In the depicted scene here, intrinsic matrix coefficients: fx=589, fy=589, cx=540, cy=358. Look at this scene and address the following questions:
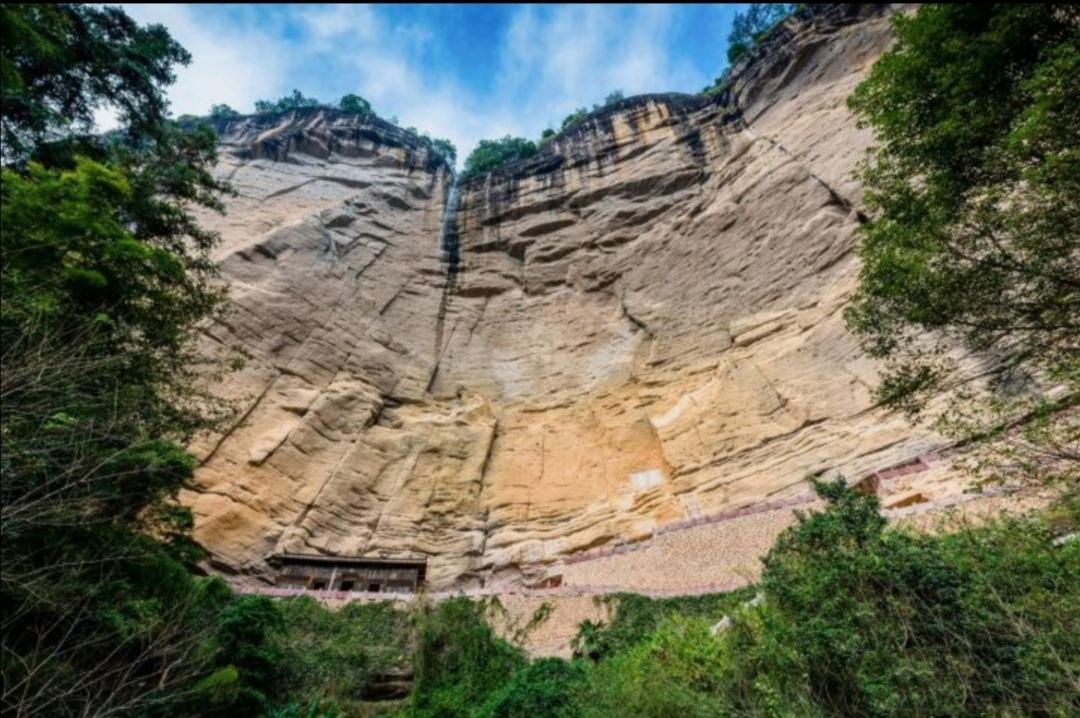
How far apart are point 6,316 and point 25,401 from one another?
140cm

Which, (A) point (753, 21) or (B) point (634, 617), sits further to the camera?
(A) point (753, 21)

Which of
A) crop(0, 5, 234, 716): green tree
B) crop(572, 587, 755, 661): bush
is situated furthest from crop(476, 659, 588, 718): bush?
crop(0, 5, 234, 716): green tree

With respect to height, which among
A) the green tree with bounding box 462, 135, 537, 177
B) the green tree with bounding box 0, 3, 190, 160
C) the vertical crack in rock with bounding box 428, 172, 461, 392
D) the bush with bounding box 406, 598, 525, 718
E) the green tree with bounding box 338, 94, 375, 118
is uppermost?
the green tree with bounding box 338, 94, 375, 118

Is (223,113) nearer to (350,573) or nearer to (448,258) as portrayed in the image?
(448,258)

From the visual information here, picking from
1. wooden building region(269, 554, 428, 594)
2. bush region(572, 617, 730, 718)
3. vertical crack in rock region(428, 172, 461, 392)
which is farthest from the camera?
vertical crack in rock region(428, 172, 461, 392)

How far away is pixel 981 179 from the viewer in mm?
7211

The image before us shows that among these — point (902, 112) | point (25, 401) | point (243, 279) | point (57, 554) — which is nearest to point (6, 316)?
point (25, 401)

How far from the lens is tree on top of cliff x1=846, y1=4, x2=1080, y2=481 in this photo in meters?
5.97

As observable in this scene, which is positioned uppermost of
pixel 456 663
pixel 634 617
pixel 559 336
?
pixel 559 336

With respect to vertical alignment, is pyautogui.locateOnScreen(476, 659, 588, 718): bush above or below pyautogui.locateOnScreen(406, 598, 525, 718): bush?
below

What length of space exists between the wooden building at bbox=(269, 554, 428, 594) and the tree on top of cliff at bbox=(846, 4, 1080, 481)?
1491 cm

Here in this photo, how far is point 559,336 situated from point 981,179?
20150mm

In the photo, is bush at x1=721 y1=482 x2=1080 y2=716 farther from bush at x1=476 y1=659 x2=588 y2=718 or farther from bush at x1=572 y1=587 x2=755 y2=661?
bush at x1=572 y1=587 x2=755 y2=661

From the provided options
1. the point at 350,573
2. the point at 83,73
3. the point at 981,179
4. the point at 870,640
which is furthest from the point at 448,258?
the point at 870,640
